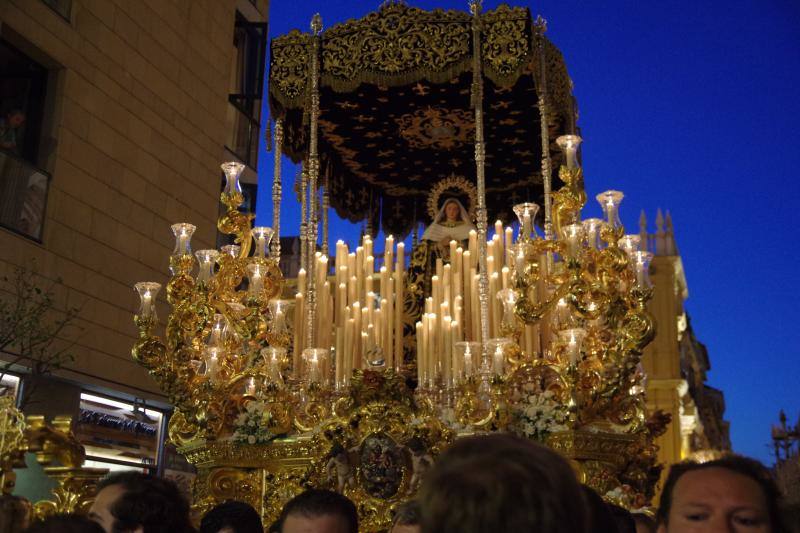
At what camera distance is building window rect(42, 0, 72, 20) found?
36.6ft

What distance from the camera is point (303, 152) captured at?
10.4 metres

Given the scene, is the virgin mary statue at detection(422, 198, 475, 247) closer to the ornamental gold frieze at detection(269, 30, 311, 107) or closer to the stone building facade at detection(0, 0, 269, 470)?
the ornamental gold frieze at detection(269, 30, 311, 107)

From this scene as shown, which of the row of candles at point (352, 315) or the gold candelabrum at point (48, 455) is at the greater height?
the row of candles at point (352, 315)

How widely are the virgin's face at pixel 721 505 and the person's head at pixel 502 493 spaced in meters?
0.99

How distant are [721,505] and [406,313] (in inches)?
309

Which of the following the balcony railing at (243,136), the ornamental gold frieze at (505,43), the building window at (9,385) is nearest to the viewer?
the ornamental gold frieze at (505,43)

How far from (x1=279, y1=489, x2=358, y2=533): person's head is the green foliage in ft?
21.5

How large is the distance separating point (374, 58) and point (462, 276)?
2.30 meters

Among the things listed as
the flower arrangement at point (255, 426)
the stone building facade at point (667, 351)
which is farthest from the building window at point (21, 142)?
the stone building facade at point (667, 351)

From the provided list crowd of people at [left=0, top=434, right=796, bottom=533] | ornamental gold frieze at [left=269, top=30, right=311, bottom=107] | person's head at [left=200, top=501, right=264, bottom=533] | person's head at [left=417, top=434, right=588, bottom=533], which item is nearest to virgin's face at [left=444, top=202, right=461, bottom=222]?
ornamental gold frieze at [left=269, top=30, right=311, bottom=107]

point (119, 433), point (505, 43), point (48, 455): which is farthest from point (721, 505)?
point (119, 433)

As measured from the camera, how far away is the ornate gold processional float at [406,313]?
22.7 feet

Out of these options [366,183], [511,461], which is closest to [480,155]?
[366,183]

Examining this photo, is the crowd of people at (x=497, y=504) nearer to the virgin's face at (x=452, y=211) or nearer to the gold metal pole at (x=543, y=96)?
the gold metal pole at (x=543, y=96)
